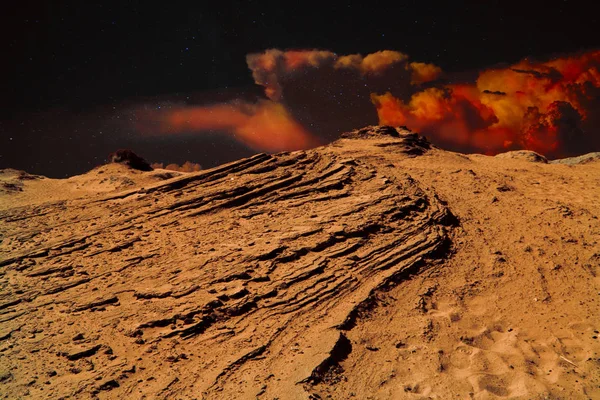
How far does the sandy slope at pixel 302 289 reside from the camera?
5883mm

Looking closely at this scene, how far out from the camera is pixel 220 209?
418 inches

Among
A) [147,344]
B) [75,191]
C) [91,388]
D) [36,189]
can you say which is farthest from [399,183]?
[36,189]

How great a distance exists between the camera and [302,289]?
756 centimetres

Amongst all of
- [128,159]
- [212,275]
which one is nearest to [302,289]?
[212,275]

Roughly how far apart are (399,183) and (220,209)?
17.1 ft

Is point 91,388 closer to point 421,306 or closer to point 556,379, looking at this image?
point 421,306

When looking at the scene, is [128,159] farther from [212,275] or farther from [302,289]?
[302,289]

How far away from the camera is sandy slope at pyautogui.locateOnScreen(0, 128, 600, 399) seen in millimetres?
5883

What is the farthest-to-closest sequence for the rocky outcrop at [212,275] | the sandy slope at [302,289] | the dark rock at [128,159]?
the dark rock at [128,159] → the rocky outcrop at [212,275] → the sandy slope at [302,289]

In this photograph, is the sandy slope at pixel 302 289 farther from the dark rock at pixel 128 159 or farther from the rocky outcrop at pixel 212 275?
the dark rock at pixel 128 159

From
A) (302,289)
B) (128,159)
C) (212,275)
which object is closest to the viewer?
(302,289)

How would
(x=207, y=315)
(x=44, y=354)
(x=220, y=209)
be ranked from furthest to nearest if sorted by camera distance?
(x=220, y=209), (x=207, y=315), (x=44, y=354)

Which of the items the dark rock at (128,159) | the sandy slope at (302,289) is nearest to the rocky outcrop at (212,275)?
the sandy slope at (302,289)

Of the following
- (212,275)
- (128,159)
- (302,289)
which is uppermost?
(128,159)
